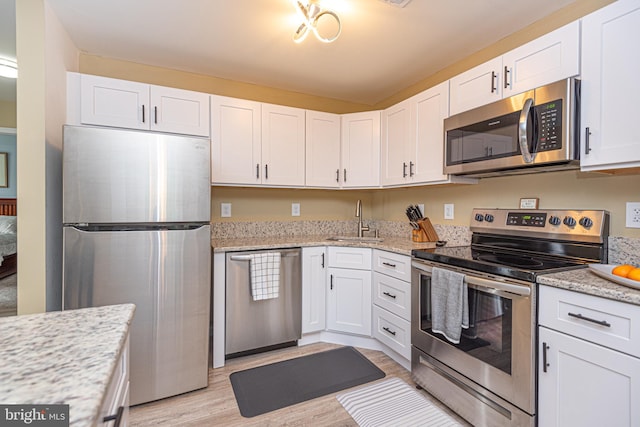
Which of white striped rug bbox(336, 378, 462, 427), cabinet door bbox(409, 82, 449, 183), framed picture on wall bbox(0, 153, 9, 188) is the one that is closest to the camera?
white striped rug bbox(336, 378, 462, 427)

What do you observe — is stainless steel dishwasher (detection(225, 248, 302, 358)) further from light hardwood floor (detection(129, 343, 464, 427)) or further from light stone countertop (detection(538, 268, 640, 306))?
light stone countertop (detection(538, 268, 640, 306))

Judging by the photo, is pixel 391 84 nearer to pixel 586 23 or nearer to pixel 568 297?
pixel 586 23

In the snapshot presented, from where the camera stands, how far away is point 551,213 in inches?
70.4

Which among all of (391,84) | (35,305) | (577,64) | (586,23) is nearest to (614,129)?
(577,64)

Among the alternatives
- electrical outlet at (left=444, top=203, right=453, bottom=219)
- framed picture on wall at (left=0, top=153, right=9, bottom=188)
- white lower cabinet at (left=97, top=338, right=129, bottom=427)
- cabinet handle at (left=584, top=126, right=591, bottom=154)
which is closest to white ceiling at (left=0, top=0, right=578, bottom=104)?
cabinet handle at (left=584, top=126, right=591, bottom=154)

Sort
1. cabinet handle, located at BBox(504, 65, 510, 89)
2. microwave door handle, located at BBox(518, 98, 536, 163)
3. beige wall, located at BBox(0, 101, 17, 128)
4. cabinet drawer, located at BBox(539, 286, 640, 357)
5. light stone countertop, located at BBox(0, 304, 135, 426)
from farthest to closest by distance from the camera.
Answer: beige wall, located at BBox(0, 101, 17, 128) < cabinet handle, located at BBox(504, 65, 510, 89) < microwave door handle, located at BBox(518, 98, 536, 163) < cabinet drawer, located at BBox(539, 286, 640, 357) < light stone countertop, located at BBox(0, 304, 135, 426)

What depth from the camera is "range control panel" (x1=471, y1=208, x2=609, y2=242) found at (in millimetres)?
1587

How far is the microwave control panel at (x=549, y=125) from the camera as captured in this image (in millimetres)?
1492

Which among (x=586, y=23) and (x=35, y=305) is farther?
(x=35, y=305)

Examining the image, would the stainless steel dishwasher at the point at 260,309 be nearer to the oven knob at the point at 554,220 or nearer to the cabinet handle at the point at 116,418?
the cabinet handle at the point at 116,418

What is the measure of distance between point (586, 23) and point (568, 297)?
50.2 inches

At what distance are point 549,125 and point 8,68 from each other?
13.1 feet

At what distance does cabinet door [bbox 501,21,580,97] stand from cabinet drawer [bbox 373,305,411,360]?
1.64m

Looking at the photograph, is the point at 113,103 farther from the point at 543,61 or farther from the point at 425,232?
the point at 543,61
